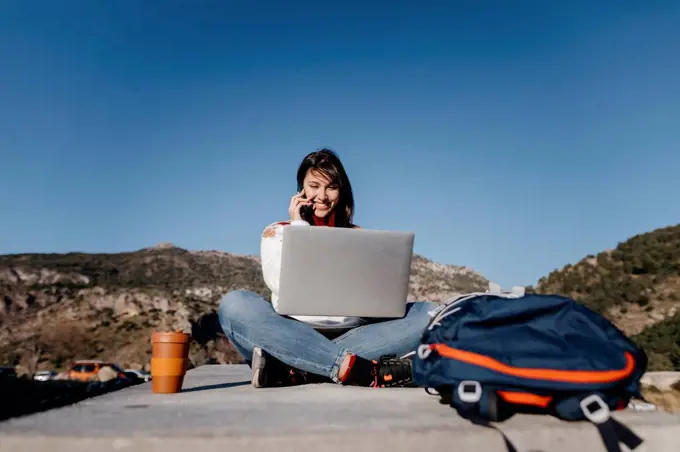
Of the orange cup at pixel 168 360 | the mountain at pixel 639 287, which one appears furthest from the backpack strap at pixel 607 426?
the mountain at pixel 639 287

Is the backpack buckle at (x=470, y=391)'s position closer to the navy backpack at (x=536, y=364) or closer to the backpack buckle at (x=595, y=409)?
the navy backpack at (x=536, y=364)

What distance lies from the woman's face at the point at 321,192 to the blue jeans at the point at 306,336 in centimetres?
78

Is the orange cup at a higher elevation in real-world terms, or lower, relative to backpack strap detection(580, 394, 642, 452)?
lower

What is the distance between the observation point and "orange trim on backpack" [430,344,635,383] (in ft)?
5.83

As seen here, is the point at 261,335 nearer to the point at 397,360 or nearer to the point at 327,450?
the point at 397,360

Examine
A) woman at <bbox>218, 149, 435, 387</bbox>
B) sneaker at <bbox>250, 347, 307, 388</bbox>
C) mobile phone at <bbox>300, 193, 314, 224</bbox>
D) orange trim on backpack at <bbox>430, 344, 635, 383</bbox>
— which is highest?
mobile phone at <bbox>300, 193, 314, 224</bbox>

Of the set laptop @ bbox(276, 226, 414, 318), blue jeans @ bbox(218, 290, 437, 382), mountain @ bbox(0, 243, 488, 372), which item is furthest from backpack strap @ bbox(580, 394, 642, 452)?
mountain @ bbox(0, 243, 488, 372)

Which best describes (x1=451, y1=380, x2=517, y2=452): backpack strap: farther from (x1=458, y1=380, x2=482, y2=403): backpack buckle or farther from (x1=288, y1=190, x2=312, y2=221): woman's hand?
(x1=288, y1=190, x2=312, y2=221): woman's hand

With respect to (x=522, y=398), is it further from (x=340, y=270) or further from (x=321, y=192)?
(x=321, y=192)

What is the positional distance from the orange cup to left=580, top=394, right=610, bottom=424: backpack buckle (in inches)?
68.2

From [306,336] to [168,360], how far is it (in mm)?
714

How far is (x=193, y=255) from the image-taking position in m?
55.6

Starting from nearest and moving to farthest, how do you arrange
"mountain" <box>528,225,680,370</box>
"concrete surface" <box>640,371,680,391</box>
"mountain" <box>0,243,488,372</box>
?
"concrete surface" <box>640,371,680,391</box> → "mountain" <box>528,225,680,370</box> → "mountain" <box>0,243,488,372</box>

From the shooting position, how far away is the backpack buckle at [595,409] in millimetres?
1690
